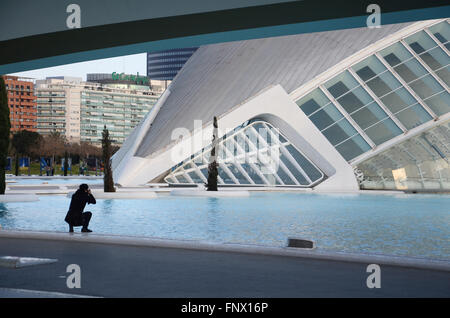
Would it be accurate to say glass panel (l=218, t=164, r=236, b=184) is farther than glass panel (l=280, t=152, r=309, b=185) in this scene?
Yes

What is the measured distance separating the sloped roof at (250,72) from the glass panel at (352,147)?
434cm

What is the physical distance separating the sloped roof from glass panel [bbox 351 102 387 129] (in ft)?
10.6

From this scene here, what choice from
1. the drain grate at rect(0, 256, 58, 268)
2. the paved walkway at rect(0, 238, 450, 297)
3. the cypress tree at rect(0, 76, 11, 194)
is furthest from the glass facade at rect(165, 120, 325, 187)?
the drain grate at rect(0, 256, 58, 268)

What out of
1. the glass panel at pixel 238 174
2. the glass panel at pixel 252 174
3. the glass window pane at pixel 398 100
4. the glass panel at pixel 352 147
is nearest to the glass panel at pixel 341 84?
the glass window pane at pixel 398 100

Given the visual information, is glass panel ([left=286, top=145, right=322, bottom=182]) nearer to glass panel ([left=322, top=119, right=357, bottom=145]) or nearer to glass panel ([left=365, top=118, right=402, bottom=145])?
glass panel ([left=322, top=119, right=357, bottom=145])

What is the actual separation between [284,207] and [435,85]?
17428 mm

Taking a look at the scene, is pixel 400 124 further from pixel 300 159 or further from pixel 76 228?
pixel 76 228

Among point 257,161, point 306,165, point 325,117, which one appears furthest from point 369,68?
point 257,161

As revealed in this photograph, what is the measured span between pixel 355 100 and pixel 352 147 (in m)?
2.79

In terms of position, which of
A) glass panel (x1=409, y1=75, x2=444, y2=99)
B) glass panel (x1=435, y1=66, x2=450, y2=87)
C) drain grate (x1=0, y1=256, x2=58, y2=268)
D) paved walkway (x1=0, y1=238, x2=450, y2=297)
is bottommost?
paved walkway (x1=0, y1=238, x2=450, y2=297)

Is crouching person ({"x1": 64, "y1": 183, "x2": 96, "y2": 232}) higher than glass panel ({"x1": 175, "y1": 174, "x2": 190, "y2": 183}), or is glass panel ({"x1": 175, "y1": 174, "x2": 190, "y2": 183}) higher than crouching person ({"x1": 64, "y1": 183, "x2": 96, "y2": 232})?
glass panel ({"x1": 175, "y1": 174, "x2": 190, "y2": 183})

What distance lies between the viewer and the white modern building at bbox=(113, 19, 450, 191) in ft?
123

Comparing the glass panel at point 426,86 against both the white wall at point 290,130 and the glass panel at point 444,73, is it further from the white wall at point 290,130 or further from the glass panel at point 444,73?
the white wall at point 290,130

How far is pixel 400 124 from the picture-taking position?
36.9m
